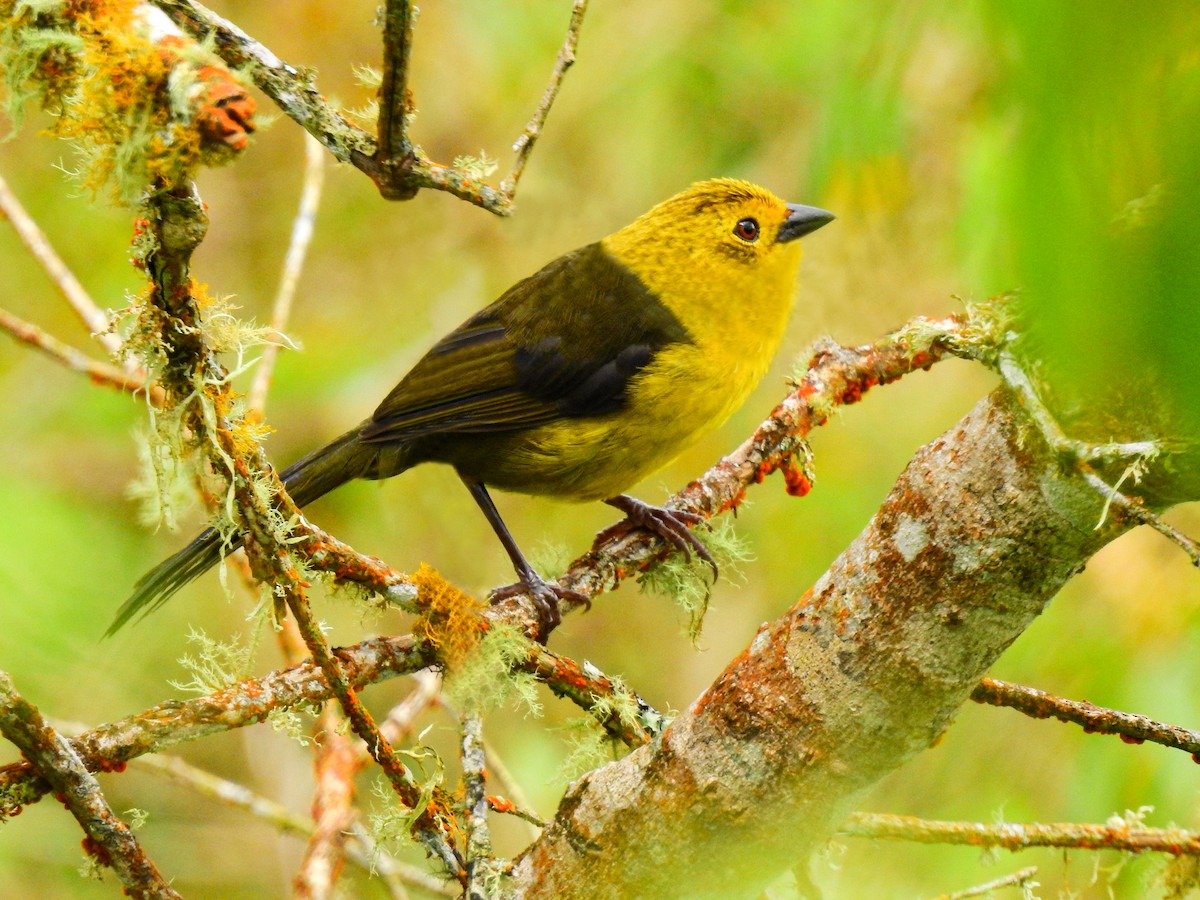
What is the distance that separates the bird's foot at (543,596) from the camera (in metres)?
2.86

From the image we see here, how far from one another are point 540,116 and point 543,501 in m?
3.46

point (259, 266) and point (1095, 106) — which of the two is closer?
point (1095, 106)

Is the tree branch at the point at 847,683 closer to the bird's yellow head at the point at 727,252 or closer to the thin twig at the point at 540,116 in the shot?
the thin twig at the point at 540,116

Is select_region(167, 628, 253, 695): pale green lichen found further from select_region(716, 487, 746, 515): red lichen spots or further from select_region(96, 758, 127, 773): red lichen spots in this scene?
select_region(716, 487, 746, 515): red lichen spots

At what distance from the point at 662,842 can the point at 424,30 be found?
5.03 metres

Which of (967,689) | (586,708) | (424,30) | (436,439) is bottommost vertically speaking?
(967,689)

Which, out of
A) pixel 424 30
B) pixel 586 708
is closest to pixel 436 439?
pixel 586 708

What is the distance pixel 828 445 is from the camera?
537 centimetres

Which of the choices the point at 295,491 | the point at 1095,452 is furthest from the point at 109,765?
the point at 295,491

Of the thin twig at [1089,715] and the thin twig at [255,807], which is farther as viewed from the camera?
the thin twig at [255,807]

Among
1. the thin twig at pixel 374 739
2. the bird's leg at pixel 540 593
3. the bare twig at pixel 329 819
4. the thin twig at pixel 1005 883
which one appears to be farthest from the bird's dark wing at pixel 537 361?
the thin twig at pixel 1005 883

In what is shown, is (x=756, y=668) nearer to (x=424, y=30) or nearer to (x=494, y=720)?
(x=494, y=720)

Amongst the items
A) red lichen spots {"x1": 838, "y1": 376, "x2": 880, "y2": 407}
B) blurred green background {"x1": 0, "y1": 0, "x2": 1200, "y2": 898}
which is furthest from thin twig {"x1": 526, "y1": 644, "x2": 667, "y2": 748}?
red lichen spots {"x1": 838, "y1": 376, "x2": 880, "y2": 407}

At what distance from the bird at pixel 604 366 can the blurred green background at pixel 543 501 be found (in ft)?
1.06
